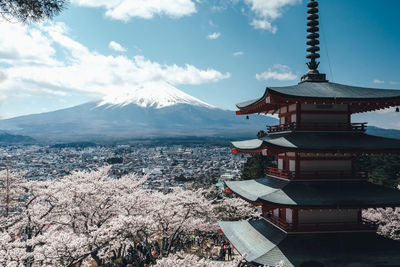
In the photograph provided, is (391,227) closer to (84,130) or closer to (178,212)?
(178,212)

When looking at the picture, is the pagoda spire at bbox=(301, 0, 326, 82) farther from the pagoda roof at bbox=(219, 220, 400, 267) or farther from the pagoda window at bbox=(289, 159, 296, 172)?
the pagoda roof at bbox=(219, 220, 400, 267)

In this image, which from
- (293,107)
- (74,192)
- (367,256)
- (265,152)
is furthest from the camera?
(74,192)

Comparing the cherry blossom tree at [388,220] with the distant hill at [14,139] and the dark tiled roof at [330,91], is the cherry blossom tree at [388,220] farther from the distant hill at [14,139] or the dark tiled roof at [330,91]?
the distant hill at [14,139]

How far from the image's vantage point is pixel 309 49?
38.1 feet

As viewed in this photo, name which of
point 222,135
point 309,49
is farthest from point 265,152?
point 222,135

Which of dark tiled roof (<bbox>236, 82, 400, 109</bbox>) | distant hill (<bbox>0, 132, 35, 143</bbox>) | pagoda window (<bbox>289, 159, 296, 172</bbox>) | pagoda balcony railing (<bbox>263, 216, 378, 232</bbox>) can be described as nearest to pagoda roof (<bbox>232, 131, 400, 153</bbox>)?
pagoda window (<bbox>289, 159, 296, 172</bbox>)

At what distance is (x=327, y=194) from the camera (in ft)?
31.3

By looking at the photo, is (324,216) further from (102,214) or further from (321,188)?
(102,214)

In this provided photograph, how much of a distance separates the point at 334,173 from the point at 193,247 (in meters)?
16.2

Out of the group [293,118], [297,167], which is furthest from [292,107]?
[297,167]

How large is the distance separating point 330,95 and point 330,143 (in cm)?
164

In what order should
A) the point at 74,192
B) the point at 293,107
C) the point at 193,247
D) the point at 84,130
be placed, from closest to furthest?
the point at 293,107
the point at 74,192
the point at 193,247
the point at 84,130

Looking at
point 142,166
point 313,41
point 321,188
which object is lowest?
point 142,166

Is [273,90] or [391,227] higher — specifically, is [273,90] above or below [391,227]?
above
